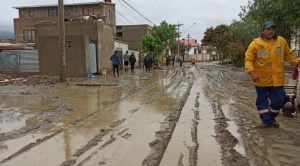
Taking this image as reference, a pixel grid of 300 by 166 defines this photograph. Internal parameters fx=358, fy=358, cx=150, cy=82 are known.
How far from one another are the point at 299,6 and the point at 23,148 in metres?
13.8

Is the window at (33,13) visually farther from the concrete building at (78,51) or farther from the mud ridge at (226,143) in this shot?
the mud ridge at (226,143)

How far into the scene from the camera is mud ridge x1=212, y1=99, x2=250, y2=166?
4359 mm

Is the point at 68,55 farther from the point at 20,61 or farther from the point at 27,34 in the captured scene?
the point at 27,34

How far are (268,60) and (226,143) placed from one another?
1727 millimetres

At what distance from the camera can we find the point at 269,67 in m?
6.01

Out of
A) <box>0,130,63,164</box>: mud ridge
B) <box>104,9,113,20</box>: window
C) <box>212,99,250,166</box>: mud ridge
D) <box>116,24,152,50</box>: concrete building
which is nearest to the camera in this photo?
<box>212,99,250,166</box>: mud ridge

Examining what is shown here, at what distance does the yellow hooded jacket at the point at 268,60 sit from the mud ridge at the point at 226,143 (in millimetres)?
1028

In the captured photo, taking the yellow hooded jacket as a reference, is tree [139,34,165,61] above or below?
above

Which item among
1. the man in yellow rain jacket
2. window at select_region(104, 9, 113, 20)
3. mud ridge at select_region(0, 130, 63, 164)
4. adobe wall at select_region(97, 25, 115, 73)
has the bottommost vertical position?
mud ridge at select_region(0, 130, 63, 164)

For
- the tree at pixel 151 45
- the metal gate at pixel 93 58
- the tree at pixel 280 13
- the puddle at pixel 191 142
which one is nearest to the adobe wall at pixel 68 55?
the metal gate at pixel 93 58

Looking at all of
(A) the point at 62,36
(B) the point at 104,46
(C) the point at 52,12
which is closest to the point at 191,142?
(A) the point at 62,36

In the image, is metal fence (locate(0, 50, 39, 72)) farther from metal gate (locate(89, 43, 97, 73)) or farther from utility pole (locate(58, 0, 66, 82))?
utility pole (locate(58, 0, 66, 82))

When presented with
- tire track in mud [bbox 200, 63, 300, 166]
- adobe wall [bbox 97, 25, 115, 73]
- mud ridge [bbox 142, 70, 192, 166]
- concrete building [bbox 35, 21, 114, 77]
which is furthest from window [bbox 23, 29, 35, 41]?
tire track in mud [bbox 200, 63, 300, 166]

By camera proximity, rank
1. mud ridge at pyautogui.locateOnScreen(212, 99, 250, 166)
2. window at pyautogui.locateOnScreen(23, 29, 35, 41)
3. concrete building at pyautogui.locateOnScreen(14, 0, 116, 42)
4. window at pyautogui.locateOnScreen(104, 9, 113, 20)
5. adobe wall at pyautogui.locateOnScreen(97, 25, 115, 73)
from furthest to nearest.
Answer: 1. window at pyautogui.locateOnScreen(23, 29, 35, 41)
2. concrete building at pyautogui.locateOnScreen(14, 0, 116, 42)
3. window at pyautogui.locateOnScreen(104, 9, 113, 20)
4. adobe wall at pyautogui.locateOnScreen(97, 25, 115, 73)
5. mud ridge at pyautogui.locateOnScreen(212, 99, 250, 166)
